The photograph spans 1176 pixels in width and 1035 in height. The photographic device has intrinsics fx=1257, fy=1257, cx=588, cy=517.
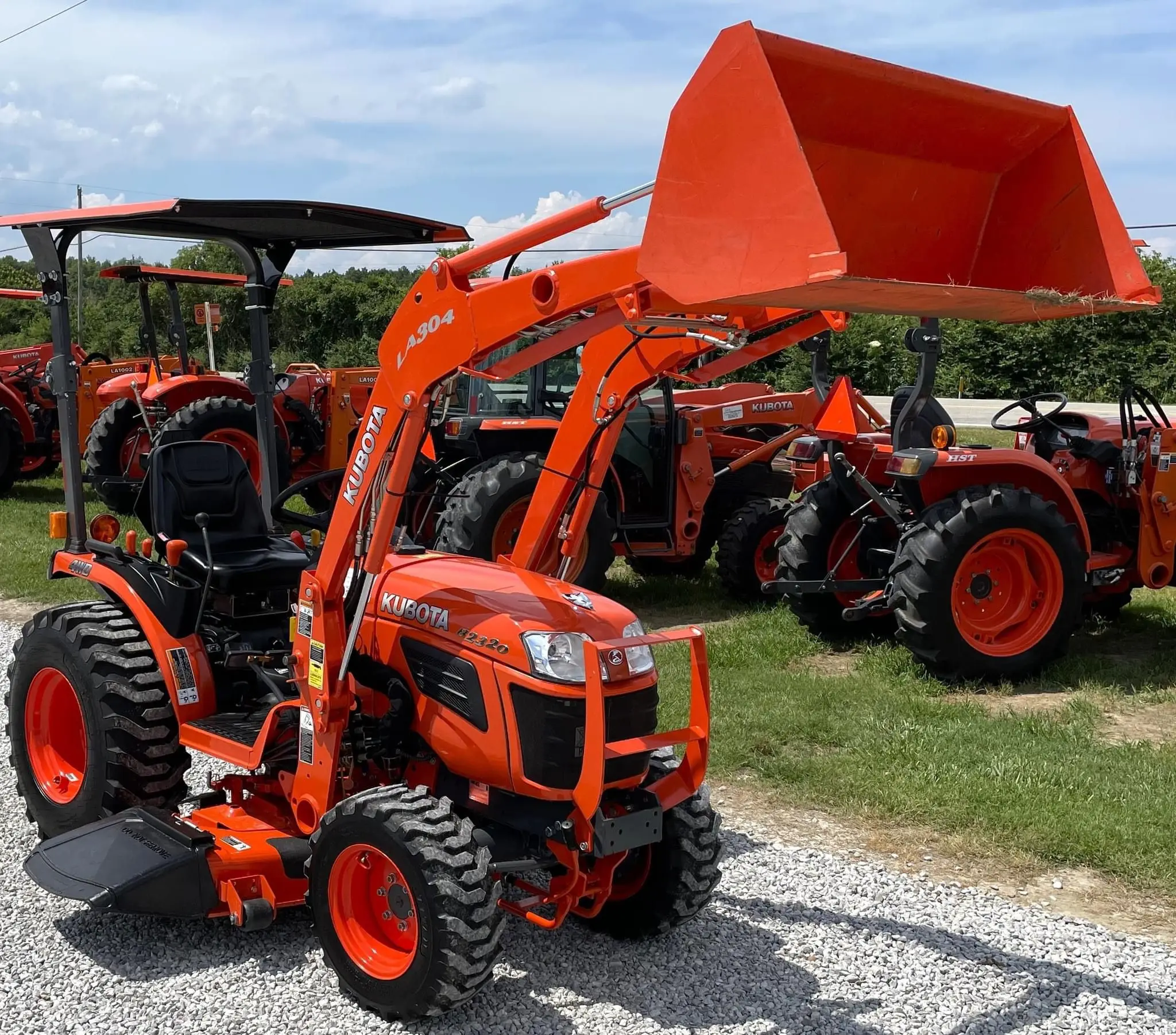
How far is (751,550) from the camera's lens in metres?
8.75

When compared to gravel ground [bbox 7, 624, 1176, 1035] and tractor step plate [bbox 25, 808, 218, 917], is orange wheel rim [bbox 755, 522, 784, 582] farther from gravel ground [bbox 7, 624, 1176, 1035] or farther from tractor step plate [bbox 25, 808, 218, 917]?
tractor step plate [bbox 25, 808, 218, 917]

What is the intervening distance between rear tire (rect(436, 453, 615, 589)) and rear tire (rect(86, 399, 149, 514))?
17.2 feet

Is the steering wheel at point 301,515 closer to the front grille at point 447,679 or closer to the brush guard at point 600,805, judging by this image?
the front grille at point 447,679

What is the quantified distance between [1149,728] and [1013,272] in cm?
321

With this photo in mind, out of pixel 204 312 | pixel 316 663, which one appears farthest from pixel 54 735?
pixel 204 312

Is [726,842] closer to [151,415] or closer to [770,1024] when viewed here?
[770,1024]

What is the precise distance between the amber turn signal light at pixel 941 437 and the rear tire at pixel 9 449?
1066 cm

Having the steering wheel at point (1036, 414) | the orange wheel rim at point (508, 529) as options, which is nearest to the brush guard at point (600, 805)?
the orange wheel rim at point (508, 529)

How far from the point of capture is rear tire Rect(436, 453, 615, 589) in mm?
7859

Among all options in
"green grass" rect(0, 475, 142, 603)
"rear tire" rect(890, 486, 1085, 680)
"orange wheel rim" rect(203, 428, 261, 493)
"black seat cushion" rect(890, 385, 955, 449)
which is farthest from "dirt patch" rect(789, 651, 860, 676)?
"orange wheel rim" rect(203, 428, 261, 493)

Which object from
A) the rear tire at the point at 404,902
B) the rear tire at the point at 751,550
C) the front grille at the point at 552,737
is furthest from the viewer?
the rear tire at the point at 751,550

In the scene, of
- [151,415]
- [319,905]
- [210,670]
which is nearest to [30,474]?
[151,415]

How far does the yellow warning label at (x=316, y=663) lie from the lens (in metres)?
3.64

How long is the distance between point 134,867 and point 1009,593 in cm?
490
